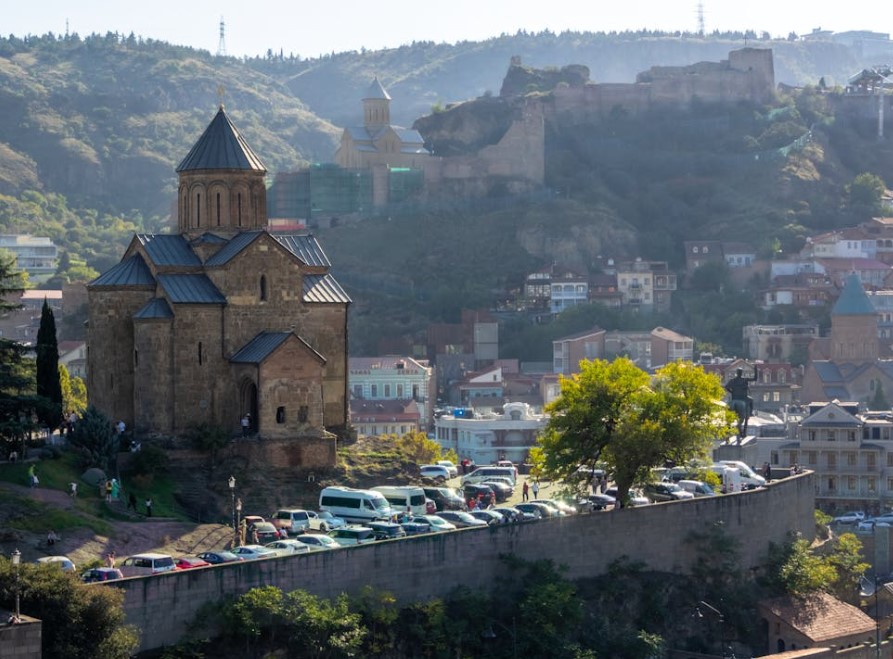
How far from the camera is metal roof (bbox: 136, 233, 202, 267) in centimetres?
5619

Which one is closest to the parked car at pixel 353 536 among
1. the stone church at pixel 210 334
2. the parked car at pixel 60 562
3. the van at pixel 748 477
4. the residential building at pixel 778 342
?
the stone church at pixel 210 334

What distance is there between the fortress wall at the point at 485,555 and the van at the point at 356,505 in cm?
339

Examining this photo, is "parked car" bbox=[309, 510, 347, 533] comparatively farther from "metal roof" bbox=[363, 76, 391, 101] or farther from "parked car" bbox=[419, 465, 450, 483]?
"metal roof" bbox=[363, 76, 391, 101]

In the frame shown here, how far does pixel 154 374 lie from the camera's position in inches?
2153

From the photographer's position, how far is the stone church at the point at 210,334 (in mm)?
54688

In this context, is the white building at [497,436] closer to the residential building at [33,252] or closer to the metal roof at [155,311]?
the metal roof at [155,311]

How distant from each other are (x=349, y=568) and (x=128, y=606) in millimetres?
6336

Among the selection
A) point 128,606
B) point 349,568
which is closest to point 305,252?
point 349,568

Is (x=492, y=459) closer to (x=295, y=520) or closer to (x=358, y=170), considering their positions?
(x=295, y=520)

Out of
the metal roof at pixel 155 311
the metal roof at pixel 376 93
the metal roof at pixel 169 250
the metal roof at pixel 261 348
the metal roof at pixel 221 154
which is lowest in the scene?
the metal roof at pixel 261 348

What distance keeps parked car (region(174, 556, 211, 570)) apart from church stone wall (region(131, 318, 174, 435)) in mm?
9466

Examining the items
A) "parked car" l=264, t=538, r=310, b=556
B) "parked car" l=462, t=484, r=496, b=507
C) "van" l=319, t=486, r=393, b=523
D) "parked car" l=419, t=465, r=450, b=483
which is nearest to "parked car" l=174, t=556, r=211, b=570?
"parked car" l=264, t=538, r=310, b=556

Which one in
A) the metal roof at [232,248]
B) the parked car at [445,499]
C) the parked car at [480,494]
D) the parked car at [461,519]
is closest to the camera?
the parked car at [461,519]

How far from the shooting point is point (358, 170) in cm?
13500
